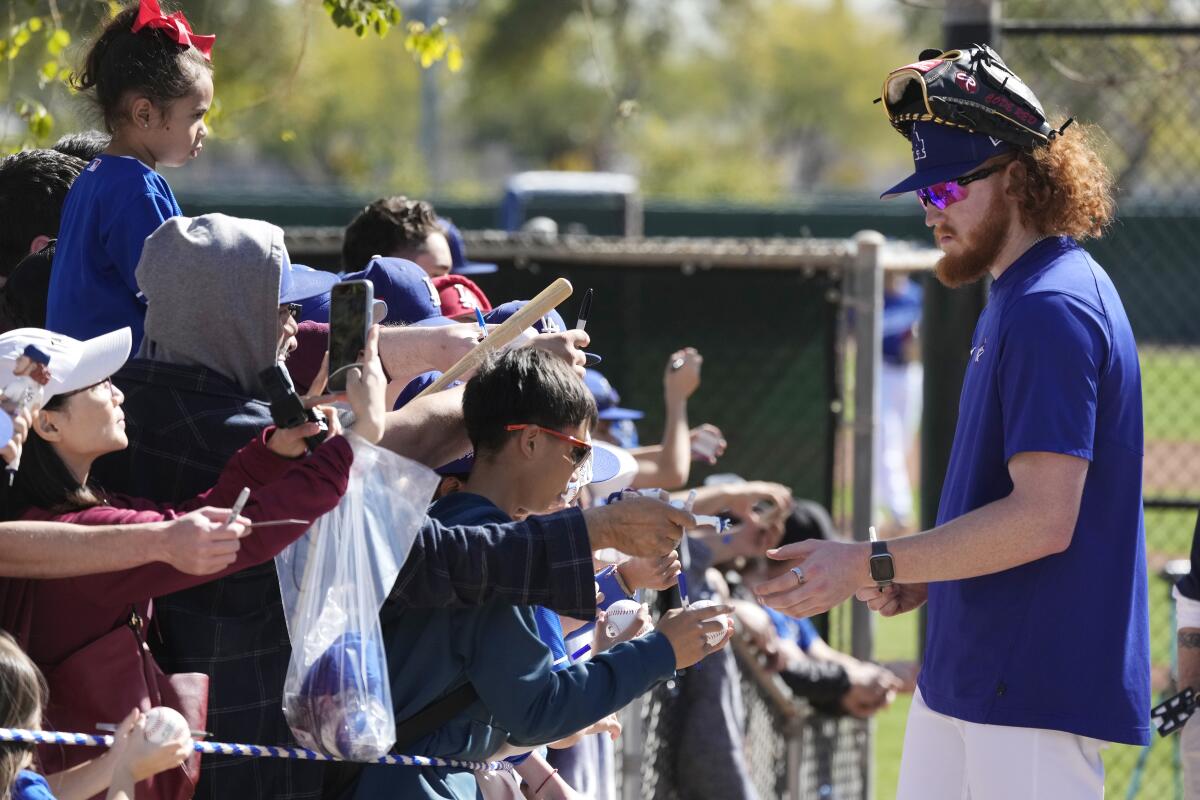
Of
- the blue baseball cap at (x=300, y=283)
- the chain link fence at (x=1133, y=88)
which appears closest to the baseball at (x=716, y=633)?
the blue baseball cap at (x=300, y=283)

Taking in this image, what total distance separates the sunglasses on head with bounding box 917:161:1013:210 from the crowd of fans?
790mm

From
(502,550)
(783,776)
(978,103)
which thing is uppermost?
(978,103)

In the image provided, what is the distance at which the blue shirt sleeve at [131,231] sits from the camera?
320cm

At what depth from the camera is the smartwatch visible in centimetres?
290

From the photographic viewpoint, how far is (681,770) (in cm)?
499

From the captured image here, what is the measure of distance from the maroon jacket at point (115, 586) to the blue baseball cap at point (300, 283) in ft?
1.27

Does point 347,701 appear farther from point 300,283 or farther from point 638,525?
point 300,283

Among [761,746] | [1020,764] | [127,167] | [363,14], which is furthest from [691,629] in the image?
[761,746]

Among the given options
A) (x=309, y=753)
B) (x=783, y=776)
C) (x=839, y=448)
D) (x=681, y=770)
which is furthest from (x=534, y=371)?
(x=839, y=448)

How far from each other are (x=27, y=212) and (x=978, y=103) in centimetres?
237

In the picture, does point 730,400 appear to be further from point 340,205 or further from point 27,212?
point 340,205

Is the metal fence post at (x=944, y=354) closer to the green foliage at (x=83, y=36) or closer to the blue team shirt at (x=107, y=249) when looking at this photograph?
the green foliage at (x=83, y=36)

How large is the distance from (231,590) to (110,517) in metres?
0.32

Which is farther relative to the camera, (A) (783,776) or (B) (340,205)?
(B) (340,205)
